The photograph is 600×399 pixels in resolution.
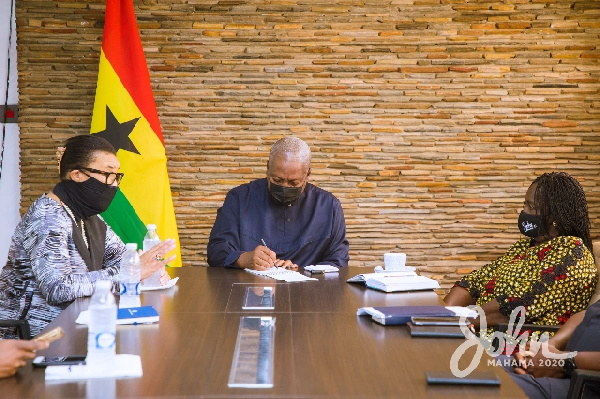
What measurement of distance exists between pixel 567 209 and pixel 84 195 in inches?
82.3

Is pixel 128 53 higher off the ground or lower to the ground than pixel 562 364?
higher

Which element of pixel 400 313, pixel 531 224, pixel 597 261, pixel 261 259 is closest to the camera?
pixel 400 313

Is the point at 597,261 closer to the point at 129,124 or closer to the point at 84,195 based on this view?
the point at 84,195

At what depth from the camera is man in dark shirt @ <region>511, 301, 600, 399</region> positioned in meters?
2.18

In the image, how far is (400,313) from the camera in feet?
6.78

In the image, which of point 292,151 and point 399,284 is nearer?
point 399,284

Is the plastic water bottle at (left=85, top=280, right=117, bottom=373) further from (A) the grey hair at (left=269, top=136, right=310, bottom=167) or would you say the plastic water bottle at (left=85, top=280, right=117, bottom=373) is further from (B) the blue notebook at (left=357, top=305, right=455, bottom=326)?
(A) the grey hair at (left=269, top=136, right=310, bottom=167)

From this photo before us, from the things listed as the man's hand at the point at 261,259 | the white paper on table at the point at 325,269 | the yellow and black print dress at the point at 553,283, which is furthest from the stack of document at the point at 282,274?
the yellow and black print dress at the point at 553,283

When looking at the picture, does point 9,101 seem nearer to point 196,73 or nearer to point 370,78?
point 196,73

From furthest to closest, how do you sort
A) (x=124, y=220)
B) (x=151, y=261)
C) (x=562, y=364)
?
(x=124, y=220) < (x=151, y=261) < (x=562, y=364)

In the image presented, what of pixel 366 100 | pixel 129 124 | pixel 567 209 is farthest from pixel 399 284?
pixel 129 124

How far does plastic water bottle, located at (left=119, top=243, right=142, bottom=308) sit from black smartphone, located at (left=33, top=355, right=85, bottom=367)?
2.13 feet

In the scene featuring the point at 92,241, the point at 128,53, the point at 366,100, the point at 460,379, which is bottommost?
the point at 460,379

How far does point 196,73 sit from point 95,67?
71 centimetres
